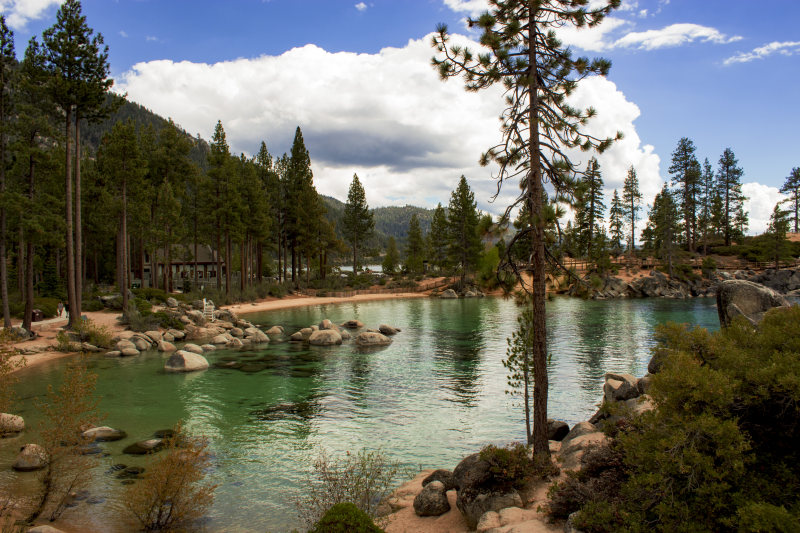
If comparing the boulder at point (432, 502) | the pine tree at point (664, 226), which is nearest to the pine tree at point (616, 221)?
the pine tree at point (664, 226)

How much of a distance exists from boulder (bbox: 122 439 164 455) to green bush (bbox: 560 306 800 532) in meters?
10.8

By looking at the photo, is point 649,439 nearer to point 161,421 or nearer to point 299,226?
point 161,421

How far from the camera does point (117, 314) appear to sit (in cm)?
3478

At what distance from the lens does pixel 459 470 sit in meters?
9.37

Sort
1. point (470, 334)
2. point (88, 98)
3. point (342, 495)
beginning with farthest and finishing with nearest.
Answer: point (470, 334) → point (88, 98) → point (342, 495)

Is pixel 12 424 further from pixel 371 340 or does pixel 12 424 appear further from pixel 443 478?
pixel 371 340

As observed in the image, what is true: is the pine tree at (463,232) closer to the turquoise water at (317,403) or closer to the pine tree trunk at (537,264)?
the turquoise water at (317,403)

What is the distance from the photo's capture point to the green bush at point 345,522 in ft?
18.2

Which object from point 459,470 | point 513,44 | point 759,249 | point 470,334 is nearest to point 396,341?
point 470,334

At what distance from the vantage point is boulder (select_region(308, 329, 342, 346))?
2814cm

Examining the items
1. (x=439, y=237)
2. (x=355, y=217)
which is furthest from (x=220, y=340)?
(x=439, y=237)

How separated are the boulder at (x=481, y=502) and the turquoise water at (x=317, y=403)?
11.0 ft

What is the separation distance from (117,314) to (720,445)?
39.0m

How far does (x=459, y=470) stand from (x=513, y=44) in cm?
886
